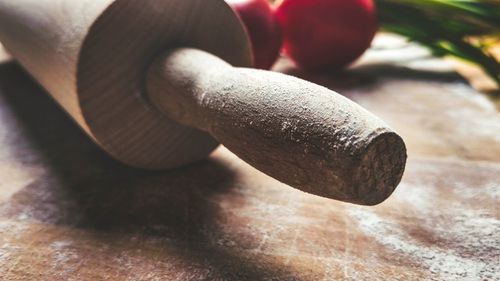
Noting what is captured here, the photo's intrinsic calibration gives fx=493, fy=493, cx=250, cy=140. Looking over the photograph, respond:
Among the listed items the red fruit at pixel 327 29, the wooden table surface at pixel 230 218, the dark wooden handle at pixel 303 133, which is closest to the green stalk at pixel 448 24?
the red fruit at pixel 327 29

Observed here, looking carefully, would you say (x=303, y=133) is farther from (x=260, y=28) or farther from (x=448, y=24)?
(x=448, y=24)

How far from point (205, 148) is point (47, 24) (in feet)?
0.98

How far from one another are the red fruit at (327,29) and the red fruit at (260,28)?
81 mm

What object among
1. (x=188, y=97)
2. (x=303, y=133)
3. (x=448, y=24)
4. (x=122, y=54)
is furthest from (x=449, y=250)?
(x=448, y=24)

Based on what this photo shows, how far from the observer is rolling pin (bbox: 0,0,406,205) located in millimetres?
477

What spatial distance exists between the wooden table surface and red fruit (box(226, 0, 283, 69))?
1.35 feet

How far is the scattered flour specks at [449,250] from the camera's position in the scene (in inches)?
21.7

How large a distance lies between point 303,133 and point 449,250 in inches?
10.0

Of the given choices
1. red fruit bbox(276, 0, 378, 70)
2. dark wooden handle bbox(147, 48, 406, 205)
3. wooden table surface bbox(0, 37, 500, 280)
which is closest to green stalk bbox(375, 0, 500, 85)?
red fruit bbox(276, 0, 378, 70)

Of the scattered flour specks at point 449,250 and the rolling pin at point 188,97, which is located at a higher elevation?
the rolling pin at point 188,97

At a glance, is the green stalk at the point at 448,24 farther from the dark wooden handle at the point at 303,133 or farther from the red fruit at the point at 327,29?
the dark wooden handle at the point at 303,133

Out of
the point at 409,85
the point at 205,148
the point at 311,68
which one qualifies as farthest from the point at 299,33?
the point at 205,148

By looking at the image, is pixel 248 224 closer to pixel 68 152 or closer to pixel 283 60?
pixel 68 152

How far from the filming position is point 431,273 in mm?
550
